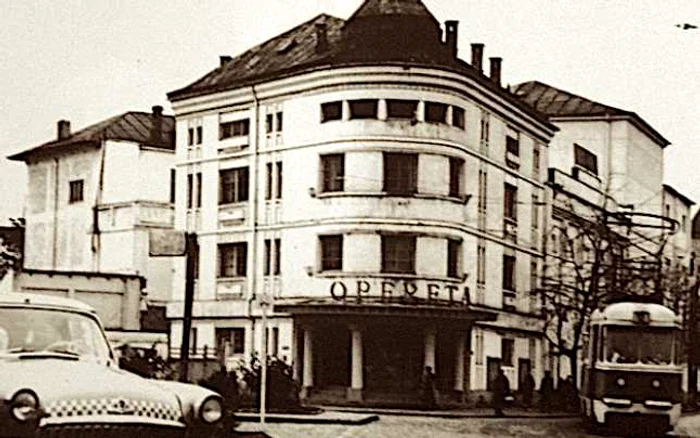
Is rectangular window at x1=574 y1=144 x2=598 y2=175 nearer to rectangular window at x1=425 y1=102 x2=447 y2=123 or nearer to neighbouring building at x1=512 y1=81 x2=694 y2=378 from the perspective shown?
neighbouring building at x1=512 y1=81 x2=694 y2=378

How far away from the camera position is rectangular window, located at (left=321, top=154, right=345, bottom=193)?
138 ft

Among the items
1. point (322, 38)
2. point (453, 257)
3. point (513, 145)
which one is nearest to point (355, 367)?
point (453, 257)

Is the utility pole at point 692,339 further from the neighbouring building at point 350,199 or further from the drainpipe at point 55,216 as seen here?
the drainpipe at point 55,216

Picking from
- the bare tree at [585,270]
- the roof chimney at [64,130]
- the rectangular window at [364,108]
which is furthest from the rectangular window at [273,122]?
the roof chimney at [64,130]

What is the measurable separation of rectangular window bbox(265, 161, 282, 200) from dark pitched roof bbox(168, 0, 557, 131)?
2480 mm

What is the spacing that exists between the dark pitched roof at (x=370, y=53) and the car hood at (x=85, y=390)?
102 ft

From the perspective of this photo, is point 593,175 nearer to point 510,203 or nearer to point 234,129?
point 510,203

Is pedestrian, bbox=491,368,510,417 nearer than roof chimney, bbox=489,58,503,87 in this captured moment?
Yes

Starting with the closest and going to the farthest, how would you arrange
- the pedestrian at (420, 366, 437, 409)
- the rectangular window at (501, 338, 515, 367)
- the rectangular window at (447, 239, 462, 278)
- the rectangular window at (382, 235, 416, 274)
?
the pedestrian at (420, 366, 437, 409), the rectangular window at (382, 235, 416, 274), the rectangular window at (447, 239, 462, 278), the rectangular window at (501, 338, 515, 367)

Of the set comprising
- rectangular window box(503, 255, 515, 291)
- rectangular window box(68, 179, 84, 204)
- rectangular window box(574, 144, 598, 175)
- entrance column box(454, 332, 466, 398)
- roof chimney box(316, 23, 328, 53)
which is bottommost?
entrance column box(454, 332, 466, 398)

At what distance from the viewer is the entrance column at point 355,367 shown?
4081cm

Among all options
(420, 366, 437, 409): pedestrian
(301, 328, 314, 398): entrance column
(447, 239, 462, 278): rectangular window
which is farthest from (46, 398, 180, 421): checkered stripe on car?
(447, 239, 462, 278): rectangular window

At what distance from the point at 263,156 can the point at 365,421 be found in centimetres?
1479

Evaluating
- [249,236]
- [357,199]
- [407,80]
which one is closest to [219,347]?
[249,236]
